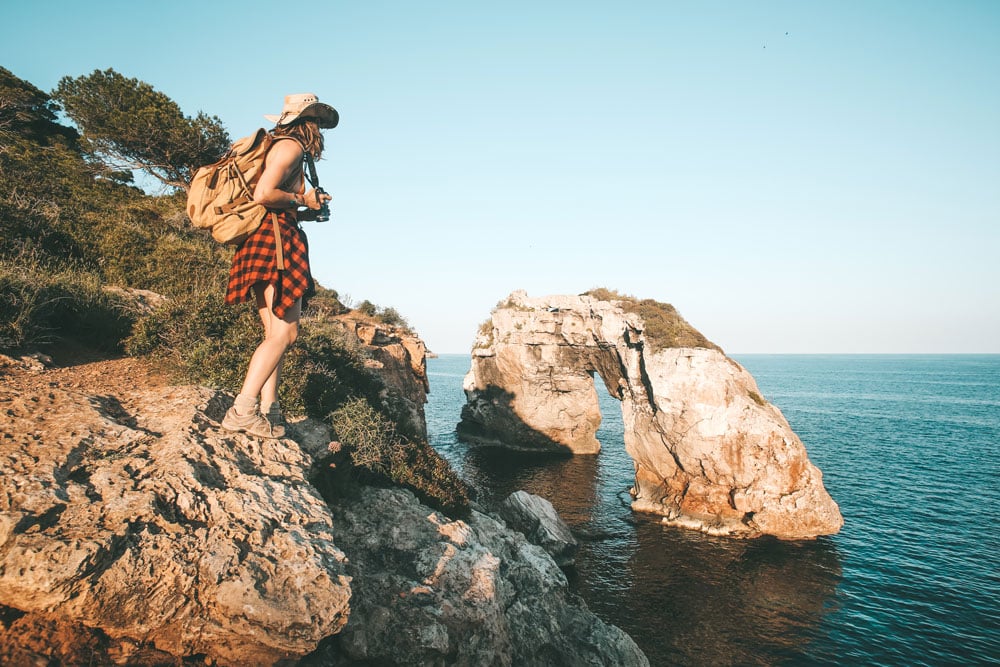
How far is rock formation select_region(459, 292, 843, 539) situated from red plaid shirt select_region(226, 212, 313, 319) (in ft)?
70.5

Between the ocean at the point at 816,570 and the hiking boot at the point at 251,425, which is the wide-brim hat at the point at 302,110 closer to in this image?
the hiking boot at the point at 251,425

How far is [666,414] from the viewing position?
76.8 ft

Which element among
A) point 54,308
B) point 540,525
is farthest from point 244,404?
point 540,525

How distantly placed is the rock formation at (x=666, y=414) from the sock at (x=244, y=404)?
69.9 ft

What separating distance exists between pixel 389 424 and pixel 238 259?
4.69 meters

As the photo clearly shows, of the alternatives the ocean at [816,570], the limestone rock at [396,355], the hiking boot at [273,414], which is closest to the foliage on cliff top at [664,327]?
the ocean at [816,570]

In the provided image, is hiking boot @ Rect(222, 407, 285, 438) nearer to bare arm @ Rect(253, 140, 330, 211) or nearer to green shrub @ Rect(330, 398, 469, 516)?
green shrub @ Rect(330, 398, 469, 516)

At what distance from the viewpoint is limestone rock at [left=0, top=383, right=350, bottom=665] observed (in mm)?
3100

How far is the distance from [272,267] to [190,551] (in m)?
2.67

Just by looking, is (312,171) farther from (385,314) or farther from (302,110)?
(385,314)

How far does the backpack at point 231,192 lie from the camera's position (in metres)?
4.49

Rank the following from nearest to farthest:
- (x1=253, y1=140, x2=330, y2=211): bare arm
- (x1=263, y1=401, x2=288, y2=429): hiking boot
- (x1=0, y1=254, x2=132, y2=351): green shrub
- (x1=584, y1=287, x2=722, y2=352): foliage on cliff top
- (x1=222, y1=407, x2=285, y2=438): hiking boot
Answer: (x1=253, y1=140, x2=330, y2=211): bare arm < (x1=222, y1=407, x2=285, y2=438): hiking boot < (x1=263, y1=401, x2=288, y2=429): hiking boot < (x1=0, y1=254, x2=132, y2=351): green shrub < (x1=584, y1=287, x2=722, y2=352): foliage on cliff top

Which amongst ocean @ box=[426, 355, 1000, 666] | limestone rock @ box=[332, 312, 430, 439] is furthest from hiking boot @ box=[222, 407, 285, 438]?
Result: ocean @ box=[426, 355, 1000, 666]

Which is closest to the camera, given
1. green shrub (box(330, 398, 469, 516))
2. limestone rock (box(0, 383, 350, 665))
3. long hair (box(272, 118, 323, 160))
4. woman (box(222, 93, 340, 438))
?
limestone rock (box(0, 383, 350, 665))
